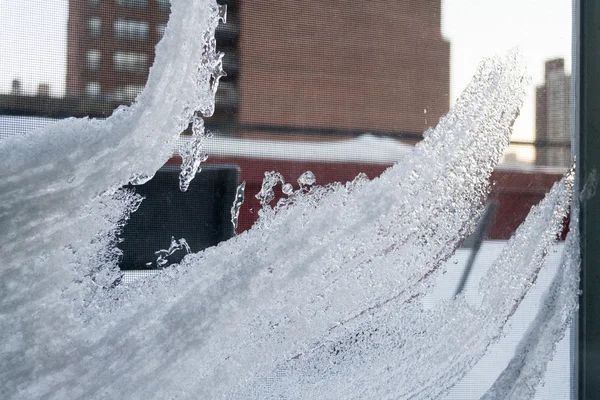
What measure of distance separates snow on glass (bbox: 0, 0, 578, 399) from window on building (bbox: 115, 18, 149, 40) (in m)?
0.04

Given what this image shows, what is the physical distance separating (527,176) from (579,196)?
0.48 ft

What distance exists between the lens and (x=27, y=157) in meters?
1.06

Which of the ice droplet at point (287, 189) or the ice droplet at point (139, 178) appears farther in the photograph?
the ice droplet at point (287, 189)

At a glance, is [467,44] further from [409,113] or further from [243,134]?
[243,134]

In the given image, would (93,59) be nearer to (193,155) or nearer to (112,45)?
(112,45)

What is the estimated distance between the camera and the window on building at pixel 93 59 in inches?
44.4

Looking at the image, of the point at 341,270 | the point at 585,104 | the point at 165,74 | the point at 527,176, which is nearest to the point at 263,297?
the point at 341,270

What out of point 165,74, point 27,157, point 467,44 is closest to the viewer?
point 27,157

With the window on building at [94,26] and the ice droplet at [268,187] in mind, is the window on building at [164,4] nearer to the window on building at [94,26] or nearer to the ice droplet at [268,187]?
the window on building at [94,26]

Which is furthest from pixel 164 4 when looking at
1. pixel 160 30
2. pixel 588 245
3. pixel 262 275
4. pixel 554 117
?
pixel 588 245

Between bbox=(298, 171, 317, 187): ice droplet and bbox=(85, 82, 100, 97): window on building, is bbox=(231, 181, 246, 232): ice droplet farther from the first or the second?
bbox=(85, 82, 100, 97): window on building

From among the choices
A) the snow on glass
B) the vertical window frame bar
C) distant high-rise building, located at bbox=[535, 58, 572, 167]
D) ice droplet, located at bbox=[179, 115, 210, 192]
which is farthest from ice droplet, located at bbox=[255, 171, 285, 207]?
the vertical window frame bar

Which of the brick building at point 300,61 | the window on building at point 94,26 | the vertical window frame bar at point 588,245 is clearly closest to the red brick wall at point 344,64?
the brick building at point 300,61

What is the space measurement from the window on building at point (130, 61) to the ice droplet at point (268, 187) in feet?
0.91
